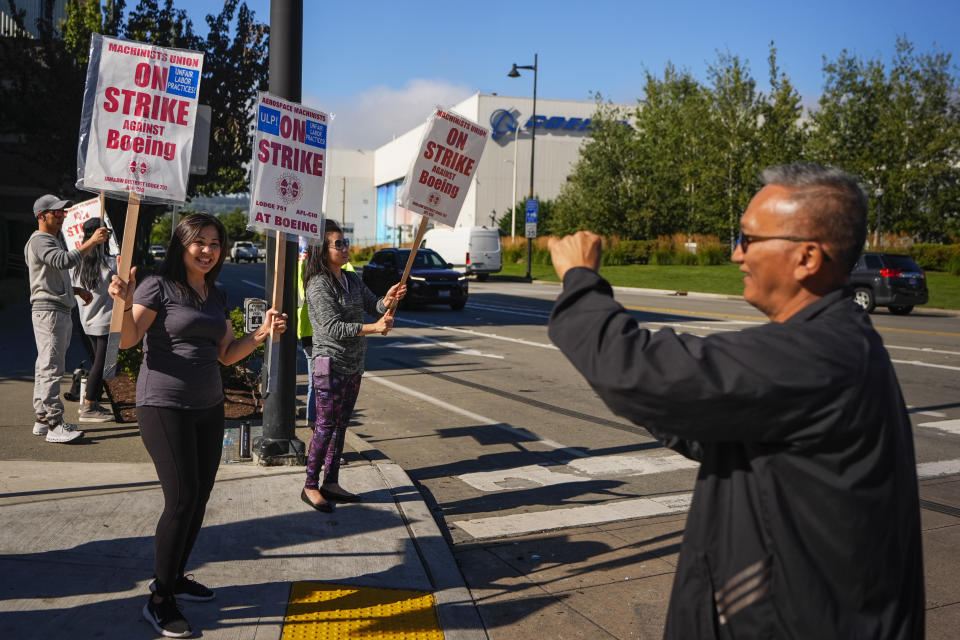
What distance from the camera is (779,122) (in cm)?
4397

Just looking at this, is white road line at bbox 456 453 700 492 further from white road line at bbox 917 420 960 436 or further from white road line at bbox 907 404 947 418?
white road line at bbox 907 404 947 418

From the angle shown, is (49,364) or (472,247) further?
(472,247)

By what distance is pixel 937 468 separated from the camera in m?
7.29

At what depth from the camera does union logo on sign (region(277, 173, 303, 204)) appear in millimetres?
5539

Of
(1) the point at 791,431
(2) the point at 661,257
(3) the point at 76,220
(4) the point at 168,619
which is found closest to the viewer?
(1) the point at 791,431

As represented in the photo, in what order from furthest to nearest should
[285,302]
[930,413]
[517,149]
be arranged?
1. [517,149]
2. [930,413]
3. [285,302]

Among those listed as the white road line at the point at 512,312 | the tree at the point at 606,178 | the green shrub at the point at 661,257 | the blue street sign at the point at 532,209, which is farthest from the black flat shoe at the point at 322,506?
the tree at the point at 606,178

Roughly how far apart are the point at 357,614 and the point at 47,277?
449 centimetres

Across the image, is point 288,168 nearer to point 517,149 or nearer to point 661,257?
point 661,257

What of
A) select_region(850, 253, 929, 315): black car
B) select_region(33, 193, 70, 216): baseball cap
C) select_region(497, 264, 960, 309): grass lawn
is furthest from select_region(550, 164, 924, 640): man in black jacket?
select_region(497, 264, 960, 309): grass lawn

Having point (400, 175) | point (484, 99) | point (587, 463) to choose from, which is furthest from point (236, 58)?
point (400, 175)

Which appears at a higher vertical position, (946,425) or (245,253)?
(245,253)

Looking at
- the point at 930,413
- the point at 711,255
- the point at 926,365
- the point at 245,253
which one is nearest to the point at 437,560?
the point at 930,413

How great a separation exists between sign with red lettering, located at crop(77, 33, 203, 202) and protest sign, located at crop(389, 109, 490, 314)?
1.40 metres
